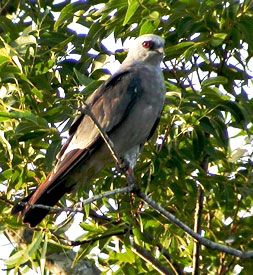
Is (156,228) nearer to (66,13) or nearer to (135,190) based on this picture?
(135,190)

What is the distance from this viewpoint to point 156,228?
4617 mm

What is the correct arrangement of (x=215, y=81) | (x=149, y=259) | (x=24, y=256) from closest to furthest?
(x=215, y=81) → (x=24, y=256) → (x=149, y=259)

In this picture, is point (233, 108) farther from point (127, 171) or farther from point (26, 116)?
point (26, 116)

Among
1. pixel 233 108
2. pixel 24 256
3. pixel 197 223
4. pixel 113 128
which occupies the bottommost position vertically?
pixel 24 256

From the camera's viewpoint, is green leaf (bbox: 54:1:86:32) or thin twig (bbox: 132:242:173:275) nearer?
green leaf (bbox: 54:1:86:32)

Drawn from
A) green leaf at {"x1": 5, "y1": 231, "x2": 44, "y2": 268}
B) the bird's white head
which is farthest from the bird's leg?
the bird's white head

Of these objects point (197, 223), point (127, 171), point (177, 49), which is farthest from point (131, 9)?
point (197, 223)

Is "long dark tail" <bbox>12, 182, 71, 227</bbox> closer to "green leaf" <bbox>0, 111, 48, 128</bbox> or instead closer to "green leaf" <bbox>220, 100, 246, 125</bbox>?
"green leaf" <bbox>0, 111, 48, 128</bbox>

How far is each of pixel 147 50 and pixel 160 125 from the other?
0.56m

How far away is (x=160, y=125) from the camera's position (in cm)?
450

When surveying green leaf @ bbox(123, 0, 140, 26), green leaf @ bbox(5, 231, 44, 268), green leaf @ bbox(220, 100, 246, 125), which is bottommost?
green leaf @ bbox(5, 231, 44, 268)

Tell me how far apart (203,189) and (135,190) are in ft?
2.47

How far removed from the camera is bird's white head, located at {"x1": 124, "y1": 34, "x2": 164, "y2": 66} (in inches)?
174

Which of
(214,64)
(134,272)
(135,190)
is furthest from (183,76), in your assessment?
(134,272)
